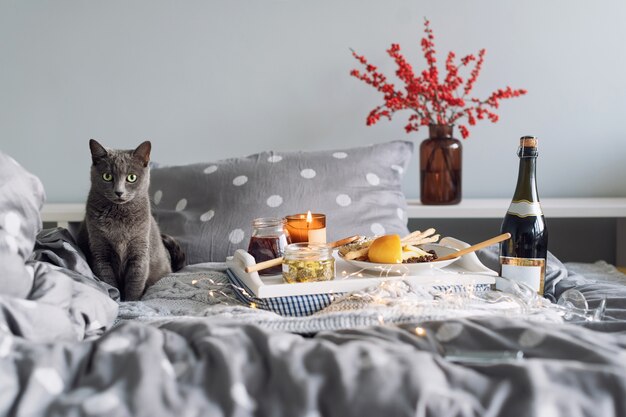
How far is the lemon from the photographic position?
44.7 inches

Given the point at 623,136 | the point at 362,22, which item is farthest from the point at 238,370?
the point at 623,136

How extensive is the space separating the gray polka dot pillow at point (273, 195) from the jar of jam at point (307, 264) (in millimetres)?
449

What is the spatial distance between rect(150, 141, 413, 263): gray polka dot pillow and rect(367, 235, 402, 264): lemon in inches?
15.6

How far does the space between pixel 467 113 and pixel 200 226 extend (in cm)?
104

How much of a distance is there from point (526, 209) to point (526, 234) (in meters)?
0.05

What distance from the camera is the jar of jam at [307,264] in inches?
42.3

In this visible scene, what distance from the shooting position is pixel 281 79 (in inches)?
87.7

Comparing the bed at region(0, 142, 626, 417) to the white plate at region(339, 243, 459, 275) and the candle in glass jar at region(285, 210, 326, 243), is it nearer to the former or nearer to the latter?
the white plate at region(339, 243, 459, 275)

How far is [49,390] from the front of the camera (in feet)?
2.06

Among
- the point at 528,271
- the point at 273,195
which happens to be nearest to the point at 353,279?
the point at 528,271

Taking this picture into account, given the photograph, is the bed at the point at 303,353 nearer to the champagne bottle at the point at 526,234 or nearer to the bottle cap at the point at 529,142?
the champagne bottle at the point at 526,234

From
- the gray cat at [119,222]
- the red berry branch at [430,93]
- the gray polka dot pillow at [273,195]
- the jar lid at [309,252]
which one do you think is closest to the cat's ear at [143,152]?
the gray cat at [119,222]

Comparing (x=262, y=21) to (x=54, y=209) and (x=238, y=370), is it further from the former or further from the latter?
(x=238, y=370)

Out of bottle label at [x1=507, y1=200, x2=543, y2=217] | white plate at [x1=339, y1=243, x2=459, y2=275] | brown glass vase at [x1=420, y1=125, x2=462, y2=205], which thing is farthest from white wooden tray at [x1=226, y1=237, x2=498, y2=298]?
brown glass vase at [x1=420, y1=125, x2=462, y2=205]
